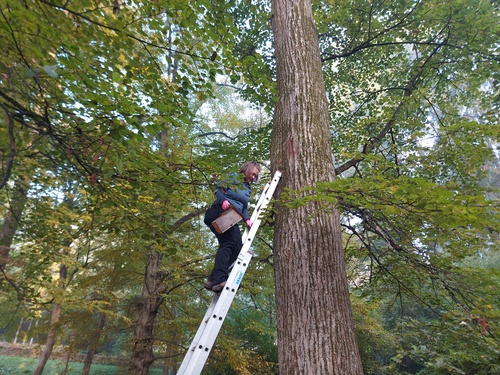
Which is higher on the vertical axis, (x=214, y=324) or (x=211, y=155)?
(x=211, y=155)

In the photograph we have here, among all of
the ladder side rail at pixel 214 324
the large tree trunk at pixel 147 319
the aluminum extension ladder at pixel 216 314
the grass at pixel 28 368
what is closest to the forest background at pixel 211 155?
the large tree trunk at pixel 147 319

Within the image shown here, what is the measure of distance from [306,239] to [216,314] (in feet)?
2.87

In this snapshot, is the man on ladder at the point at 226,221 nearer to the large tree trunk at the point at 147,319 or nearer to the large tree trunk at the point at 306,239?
the large tree trunk at the point at 306,239

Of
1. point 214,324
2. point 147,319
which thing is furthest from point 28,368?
point 214,324

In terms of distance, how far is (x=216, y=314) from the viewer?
6.83 ft

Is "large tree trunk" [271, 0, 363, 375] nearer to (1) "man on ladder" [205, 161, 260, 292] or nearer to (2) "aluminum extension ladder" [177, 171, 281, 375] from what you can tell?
(2) "aluminum extension ladder" [177, 171, 281, 375]

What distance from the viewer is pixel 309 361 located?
6.40ft

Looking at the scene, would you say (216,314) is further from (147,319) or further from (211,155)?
(147,319)

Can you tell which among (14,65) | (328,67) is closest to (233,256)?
(14,65)

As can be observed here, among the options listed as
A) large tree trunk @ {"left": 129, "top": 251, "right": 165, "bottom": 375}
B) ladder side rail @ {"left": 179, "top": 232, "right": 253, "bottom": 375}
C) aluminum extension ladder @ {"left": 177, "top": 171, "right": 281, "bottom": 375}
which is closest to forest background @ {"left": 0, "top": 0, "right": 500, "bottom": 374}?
large tree trunk @ {"left": 129, "top": 251, "right": 165, "bottom": 375}

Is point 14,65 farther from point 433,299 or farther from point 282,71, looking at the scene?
point 433,299

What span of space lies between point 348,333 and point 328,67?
5.75m

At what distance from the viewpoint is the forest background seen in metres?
2.01

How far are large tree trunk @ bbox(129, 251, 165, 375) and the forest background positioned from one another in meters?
0.03
